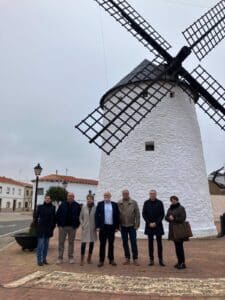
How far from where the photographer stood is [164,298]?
16.4 feet

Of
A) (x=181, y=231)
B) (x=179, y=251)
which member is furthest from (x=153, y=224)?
(x=179, y=251)

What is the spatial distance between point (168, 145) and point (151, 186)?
1.89 m

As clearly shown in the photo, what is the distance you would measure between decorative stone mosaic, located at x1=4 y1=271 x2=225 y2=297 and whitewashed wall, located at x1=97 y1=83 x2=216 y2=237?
7.23m

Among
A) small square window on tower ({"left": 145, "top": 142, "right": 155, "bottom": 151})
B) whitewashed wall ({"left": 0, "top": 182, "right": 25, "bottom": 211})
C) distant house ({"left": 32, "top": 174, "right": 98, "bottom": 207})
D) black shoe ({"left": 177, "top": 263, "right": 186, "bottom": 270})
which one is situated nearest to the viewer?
black shoe ({"left": 177, "top": 263, "right": 186, "bottom": 270})

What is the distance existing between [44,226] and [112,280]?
94.2 inches

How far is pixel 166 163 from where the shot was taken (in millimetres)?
13648

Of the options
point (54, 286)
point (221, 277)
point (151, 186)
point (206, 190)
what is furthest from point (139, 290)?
point (206, 190)

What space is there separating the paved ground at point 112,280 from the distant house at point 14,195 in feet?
204

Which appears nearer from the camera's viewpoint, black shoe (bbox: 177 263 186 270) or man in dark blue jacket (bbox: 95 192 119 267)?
black shoe (bbox: 177 263 186 270)

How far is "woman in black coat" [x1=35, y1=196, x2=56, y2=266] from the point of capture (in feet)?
25.4

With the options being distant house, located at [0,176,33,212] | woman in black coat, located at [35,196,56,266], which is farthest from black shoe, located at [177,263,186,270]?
distant house, located at [0,176,33,212]

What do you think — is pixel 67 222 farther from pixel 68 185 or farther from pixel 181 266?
pixel 68 185

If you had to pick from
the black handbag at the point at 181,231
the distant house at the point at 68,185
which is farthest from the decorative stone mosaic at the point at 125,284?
the distant house at the point at 68,185

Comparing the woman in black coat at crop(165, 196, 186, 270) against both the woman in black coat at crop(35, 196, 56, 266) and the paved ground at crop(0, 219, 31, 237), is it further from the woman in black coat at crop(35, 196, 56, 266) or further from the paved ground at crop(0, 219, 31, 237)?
the paved ground at crop(0, 219, 31, 237)
